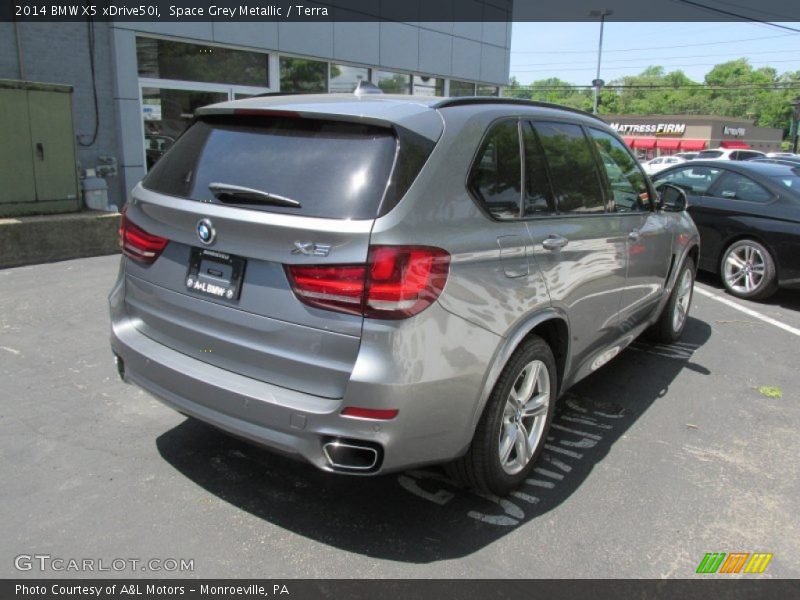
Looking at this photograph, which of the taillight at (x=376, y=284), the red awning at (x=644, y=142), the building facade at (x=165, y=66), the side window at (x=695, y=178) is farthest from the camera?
the red awning at (x=644, y=142)

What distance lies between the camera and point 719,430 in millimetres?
4043

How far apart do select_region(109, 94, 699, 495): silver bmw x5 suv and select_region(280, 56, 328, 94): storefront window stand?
10199 mm

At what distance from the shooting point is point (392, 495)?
317 centimetres

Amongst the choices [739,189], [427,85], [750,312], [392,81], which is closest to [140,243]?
[750,312]

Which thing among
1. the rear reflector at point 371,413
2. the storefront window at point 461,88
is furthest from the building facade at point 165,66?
the rear reflector at point 371,413

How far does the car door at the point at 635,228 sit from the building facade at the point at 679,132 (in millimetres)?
68072

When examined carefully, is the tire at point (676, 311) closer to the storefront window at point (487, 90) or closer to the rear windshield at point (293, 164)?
the rear windshield at point (293, 164)

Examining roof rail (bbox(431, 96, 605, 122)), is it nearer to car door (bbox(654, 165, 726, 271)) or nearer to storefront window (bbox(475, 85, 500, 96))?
car door (bbox(654, 165, 726, 271))

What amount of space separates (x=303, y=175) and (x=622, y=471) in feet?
7.63

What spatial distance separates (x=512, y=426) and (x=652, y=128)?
262 ft

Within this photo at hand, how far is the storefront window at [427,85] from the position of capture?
52.2ft

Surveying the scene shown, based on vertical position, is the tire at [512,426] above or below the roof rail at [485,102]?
below

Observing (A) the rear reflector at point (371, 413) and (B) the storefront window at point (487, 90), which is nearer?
(A) the rear reflector at point (371, 413)

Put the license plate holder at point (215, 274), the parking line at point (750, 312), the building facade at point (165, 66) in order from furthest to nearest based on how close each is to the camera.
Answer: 1. the building facade at point (165, 66)
2. the parking line at point (750, 312)
3. the license plate holder at point (215, 274)
